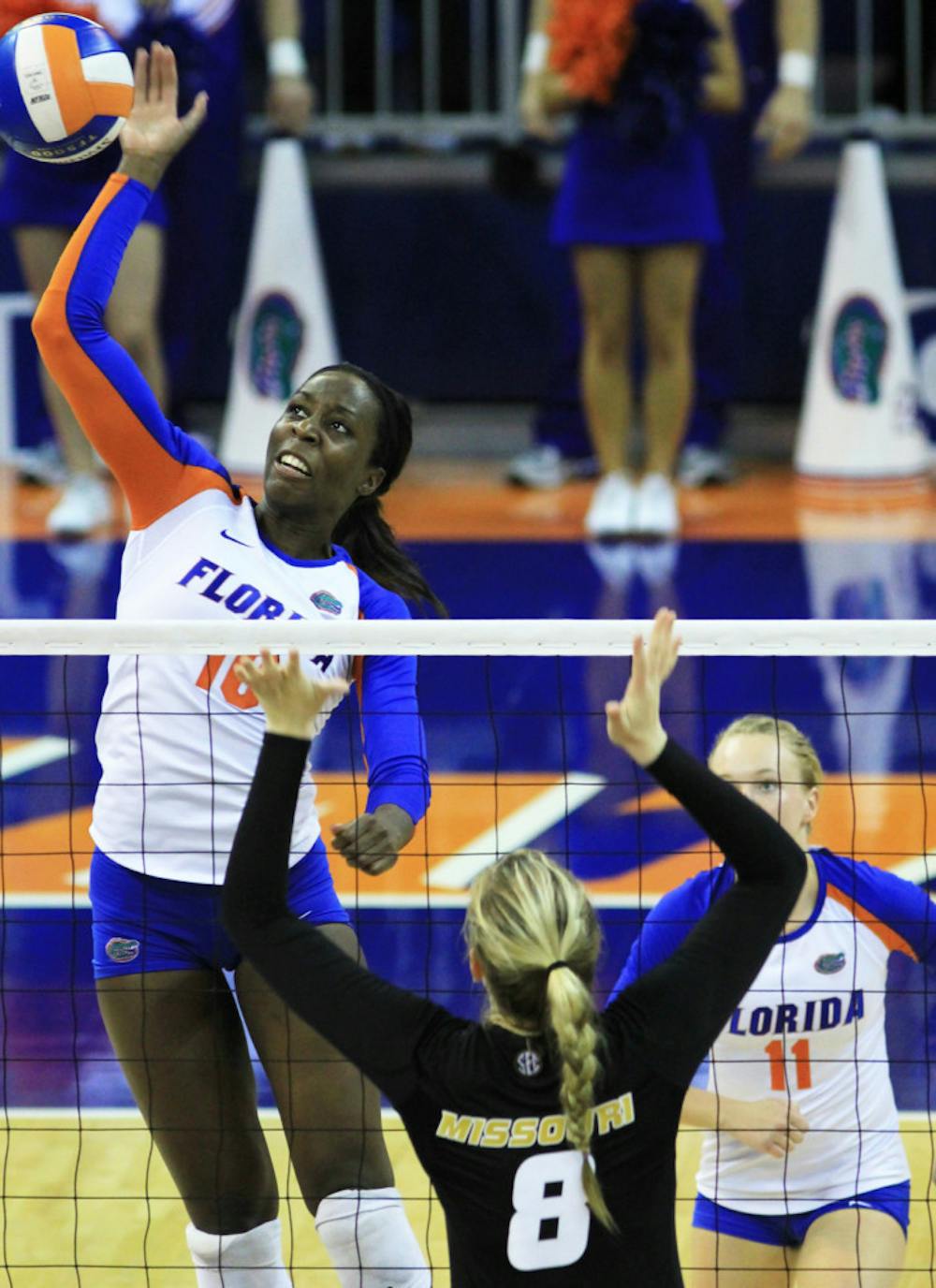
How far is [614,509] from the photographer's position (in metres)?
9.88

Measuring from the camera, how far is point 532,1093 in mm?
2762

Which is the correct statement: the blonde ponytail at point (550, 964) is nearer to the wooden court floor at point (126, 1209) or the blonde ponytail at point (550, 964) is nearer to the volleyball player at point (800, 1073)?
the volleyball player at point (800, 1073)

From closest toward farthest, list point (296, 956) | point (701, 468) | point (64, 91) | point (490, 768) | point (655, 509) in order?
1. point (296, 956)
2. point (64, 91)
3. point (490, 768)
4. point (655, 509)
5. point (701, 468)

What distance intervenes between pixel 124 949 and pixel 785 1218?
1.37m

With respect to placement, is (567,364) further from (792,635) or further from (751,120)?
(792,635)

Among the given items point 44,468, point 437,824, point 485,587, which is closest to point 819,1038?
point 437,824

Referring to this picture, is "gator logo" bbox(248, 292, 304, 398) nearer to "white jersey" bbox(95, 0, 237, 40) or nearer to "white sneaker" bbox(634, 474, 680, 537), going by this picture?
"white jersey" bbox(95, 0, 237, 40)

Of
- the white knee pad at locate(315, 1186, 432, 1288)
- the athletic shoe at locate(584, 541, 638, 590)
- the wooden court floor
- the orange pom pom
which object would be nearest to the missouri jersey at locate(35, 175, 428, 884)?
the white knee pad at locate(315, 1186, 432, 1288)

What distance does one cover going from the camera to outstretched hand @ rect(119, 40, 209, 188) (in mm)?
3988

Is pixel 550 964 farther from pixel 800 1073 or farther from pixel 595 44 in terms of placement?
pixel 595 44

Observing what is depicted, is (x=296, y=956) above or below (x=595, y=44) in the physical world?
above

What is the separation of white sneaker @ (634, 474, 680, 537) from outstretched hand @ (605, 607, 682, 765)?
22.7ft

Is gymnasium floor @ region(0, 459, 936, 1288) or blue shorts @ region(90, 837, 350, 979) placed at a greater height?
blue shorts @ region(90, 837, 350, 979)

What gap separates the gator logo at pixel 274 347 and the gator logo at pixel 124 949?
796 centimetres
